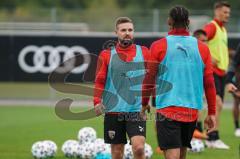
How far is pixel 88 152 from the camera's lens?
12266 mm

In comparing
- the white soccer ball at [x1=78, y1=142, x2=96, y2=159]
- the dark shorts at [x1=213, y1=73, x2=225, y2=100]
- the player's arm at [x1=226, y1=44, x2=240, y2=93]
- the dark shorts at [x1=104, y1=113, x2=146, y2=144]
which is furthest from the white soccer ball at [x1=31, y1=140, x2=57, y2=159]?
the dark shorts at [x1=213, y1=73, x2=225, y2=100]

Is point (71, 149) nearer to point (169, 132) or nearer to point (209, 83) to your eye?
point (169, 132)

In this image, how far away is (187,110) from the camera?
8.90m

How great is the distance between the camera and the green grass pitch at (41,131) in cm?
1338

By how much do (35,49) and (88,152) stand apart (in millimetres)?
17180

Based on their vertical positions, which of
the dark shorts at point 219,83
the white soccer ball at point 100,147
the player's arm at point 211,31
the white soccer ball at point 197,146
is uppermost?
the player's arm at point 211,31

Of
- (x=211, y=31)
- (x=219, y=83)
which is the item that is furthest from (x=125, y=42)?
(x=219, y=83)

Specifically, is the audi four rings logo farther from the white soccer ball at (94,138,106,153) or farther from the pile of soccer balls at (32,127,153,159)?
the white soccer ball at (94,138,106,153)

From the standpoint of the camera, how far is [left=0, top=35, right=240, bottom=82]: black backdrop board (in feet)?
94.4

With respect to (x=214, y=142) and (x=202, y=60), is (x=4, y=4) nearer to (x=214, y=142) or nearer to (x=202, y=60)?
(x=214, y=142)

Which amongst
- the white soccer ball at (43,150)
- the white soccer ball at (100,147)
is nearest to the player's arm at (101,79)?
the white soccer ball at (100,147)

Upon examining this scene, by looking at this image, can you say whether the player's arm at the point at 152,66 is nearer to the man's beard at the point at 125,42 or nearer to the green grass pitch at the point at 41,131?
the man's beard at the point at 125,42

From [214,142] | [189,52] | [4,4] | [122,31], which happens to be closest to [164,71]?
[189,52]

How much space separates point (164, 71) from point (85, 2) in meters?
49.8
